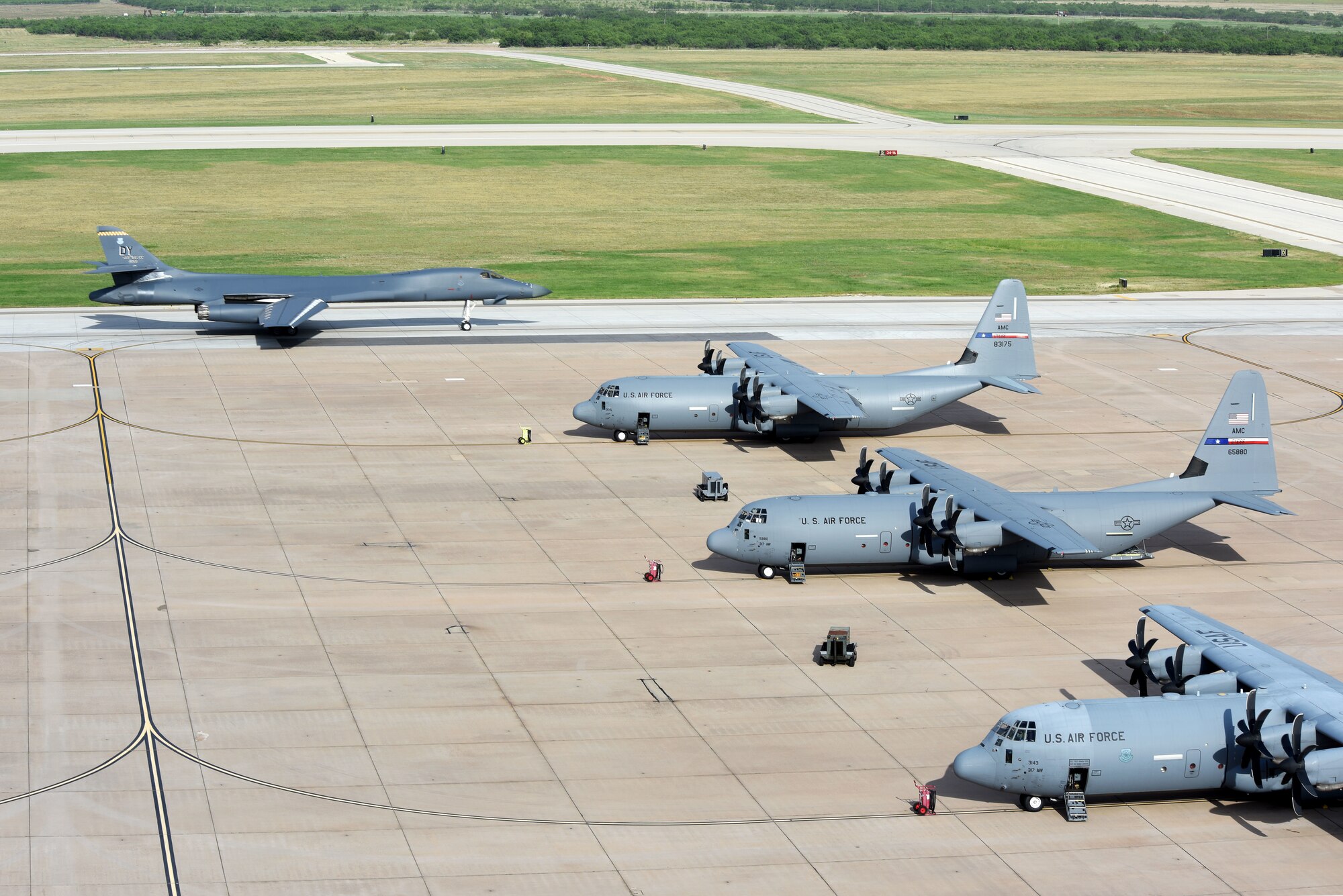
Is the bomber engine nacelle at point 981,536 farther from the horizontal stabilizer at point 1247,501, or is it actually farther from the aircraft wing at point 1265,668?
the horizontal stabilizer at point 1247,501

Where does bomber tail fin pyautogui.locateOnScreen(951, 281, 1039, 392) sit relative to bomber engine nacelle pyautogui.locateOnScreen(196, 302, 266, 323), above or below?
above

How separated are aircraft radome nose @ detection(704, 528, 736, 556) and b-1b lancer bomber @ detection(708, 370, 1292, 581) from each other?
0.03 meters

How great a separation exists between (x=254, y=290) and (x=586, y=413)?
25.6m

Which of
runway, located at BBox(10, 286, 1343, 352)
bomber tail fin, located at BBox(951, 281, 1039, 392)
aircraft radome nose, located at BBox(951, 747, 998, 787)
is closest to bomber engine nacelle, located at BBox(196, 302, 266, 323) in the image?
runway, located at BBox(10, 286, 1343, 352)

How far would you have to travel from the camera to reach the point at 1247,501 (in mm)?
48688

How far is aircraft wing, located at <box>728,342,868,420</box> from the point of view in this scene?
194ft

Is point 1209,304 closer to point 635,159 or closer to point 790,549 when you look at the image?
point 790,549

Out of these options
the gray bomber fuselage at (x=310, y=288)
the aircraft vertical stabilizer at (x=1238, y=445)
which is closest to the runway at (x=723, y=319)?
the gray bomber fuselage at (x=310, y=288)

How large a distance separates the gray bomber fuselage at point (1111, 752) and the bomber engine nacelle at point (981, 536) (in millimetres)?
12067

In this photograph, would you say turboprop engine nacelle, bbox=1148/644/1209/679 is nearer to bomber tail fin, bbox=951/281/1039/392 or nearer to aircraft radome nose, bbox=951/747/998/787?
aircraft radome nose, bbox=951/747/998/787

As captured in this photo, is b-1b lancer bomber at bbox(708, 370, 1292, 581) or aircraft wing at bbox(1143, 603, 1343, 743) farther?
b-1b lancer bomber at bbox(708, 370, 1292, 581)

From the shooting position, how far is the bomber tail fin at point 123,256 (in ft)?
259

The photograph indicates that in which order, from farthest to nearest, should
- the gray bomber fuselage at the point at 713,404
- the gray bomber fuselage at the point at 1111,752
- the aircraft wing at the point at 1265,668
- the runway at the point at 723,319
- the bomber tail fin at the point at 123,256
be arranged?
the runway at the point at 723,319, the bomber tail fin at the point at 123,256, the gray bomber fuselage at the point at 713,404, the aircraft wing at the point at 1265,668, the gray bomber fuselage at the point at 1111,752

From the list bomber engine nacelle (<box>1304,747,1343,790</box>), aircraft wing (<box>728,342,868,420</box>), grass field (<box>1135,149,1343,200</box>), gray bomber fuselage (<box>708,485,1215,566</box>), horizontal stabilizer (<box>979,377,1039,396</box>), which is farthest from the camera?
grass field (<box>1135,149,1343,200</box>)
